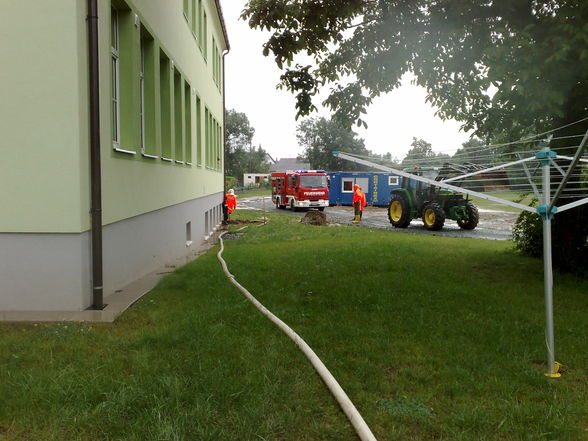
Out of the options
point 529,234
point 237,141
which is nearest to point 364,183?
point 529,234

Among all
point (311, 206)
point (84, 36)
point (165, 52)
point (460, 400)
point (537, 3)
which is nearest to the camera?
point (460, 400)

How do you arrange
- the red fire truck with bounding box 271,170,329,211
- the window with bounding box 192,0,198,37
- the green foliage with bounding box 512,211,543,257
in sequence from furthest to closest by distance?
the red fire truck with bounding box 271,170,329,211 → the window with bounding box 192,0,198,37 → the green foliage with bounding box 512,211,543,257

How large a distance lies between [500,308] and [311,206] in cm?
3059

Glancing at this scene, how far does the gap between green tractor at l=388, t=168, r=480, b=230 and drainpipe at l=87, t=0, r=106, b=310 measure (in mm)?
17124

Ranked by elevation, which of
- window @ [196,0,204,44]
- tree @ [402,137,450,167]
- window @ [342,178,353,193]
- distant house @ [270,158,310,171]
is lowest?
window @ [342,178,353,193]

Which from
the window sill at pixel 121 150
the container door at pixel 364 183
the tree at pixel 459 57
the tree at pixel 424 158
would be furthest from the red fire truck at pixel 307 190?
the tree at pixel 424 158

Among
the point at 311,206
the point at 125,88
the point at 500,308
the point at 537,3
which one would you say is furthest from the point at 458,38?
the point at 311,206

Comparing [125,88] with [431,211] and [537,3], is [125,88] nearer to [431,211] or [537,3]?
[537,3]

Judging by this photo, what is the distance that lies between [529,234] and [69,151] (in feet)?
30.3

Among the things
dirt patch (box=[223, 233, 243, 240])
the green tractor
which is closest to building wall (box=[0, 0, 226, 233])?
dirt patch (box=[223, 233, 243, 240])

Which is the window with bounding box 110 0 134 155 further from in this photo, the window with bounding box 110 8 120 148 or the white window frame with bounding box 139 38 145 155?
the white window frame with bounding box 139 38 145 155

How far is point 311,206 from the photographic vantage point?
37.7 meters

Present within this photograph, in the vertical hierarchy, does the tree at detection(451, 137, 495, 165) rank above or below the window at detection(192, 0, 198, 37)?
below

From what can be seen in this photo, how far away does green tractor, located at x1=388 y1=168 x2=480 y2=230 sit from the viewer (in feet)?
74.6
